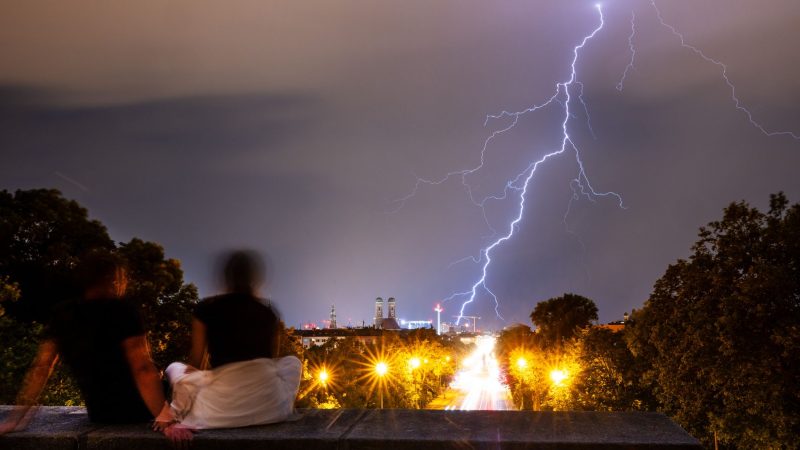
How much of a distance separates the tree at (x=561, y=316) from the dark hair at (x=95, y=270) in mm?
56060

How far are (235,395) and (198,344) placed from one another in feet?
1.55

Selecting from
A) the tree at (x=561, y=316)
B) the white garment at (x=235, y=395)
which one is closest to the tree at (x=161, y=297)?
the white garment at (x=235, y=395)

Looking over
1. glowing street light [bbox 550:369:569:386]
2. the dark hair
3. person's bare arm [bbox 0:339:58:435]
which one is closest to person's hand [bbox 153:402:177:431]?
person's bare arm [bbox 0:339:58:435]

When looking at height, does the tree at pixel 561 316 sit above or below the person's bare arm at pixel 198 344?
above

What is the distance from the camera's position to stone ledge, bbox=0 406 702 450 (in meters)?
3.18

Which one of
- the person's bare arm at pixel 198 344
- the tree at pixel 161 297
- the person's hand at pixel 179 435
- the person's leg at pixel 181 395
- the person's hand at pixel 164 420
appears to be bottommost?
the person's hand at pixel 179 435

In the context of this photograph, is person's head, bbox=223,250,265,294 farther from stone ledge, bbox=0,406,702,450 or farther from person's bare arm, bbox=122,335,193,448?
stone ledge, bbox=0,406,702,450

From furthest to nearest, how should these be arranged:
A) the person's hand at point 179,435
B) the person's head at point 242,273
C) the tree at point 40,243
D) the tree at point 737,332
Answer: the tree at point 40,243
the tree at point 737,332
the person's head at point 242,273
the person's hand at point 179,435

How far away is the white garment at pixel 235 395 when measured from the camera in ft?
12.1

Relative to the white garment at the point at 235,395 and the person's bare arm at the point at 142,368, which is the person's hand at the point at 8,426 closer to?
the person's bare arm at the point at 142,368

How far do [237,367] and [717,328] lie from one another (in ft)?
58.4

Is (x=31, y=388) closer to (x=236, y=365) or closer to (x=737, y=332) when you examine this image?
(x=236, y=365)

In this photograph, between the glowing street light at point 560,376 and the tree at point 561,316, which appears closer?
the glowing street light at point 560,376

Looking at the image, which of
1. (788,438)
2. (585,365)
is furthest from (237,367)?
(585,365)
